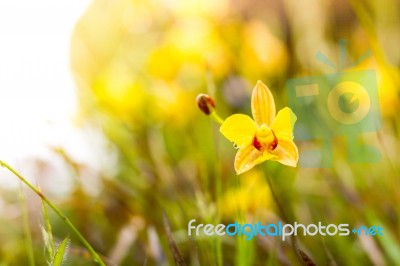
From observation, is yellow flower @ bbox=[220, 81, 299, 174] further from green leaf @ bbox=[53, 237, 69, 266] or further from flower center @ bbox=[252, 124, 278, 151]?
green leaf @ bbox=[53, 237, 69, 266]

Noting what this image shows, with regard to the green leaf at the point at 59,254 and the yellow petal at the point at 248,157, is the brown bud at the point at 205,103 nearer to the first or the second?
the yellow petal at the point at 248,157

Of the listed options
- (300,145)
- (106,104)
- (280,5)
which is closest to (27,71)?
(106,104)

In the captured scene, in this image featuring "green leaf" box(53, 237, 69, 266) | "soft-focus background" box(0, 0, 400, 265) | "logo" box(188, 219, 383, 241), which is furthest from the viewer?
"soft-focus background" box(0, 0, 400, 265)

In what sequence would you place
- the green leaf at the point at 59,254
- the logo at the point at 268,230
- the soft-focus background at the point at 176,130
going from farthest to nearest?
1. the soft-focus background at the point at 176,130
2. the logo at the point at 268,230
3. the green leaf at the point at 59,254

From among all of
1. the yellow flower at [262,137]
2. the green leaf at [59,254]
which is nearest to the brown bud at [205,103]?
the yellow flower at [262,137]

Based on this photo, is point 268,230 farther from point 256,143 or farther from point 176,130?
point 176,130

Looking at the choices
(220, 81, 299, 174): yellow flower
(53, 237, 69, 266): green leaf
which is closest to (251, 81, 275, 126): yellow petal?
(220, 81, 299, 174): yellow flower

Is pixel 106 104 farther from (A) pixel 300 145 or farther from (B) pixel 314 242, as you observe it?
(B) pixel 314 242
